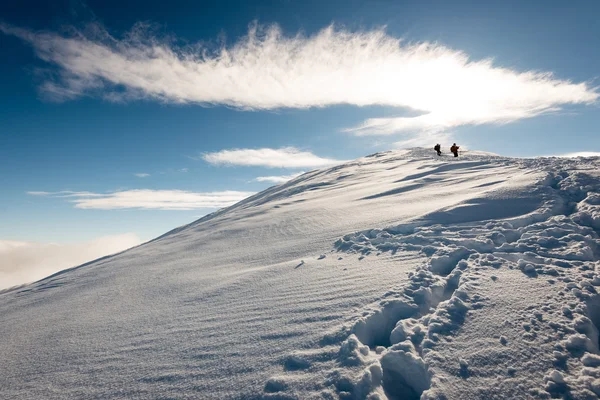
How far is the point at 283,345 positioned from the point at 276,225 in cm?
768

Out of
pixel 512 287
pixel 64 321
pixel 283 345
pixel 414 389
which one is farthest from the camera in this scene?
pixel 64 321

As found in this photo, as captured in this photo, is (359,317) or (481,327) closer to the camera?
(481,327)

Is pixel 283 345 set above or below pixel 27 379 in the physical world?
below

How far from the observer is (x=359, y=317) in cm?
422

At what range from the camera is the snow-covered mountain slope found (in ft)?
10.9

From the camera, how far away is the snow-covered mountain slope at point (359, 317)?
3.32 m

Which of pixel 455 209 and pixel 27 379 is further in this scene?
pixel 455 209

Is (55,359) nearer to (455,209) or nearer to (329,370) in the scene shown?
(329,370)

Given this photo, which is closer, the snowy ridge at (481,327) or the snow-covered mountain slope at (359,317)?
the snowy ridge at (481,327)

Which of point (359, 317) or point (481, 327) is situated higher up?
point (359, 317)

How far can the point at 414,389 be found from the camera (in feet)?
10.7

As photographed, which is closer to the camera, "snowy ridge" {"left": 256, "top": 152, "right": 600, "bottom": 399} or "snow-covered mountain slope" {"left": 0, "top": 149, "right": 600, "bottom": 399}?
"snowy ridge" {"left": 256, "top": 152, "right": 600, "bottom": 399}

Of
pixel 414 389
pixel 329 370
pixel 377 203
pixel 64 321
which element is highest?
pixel 377 203

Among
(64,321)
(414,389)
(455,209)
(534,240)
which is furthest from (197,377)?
(455,209)
